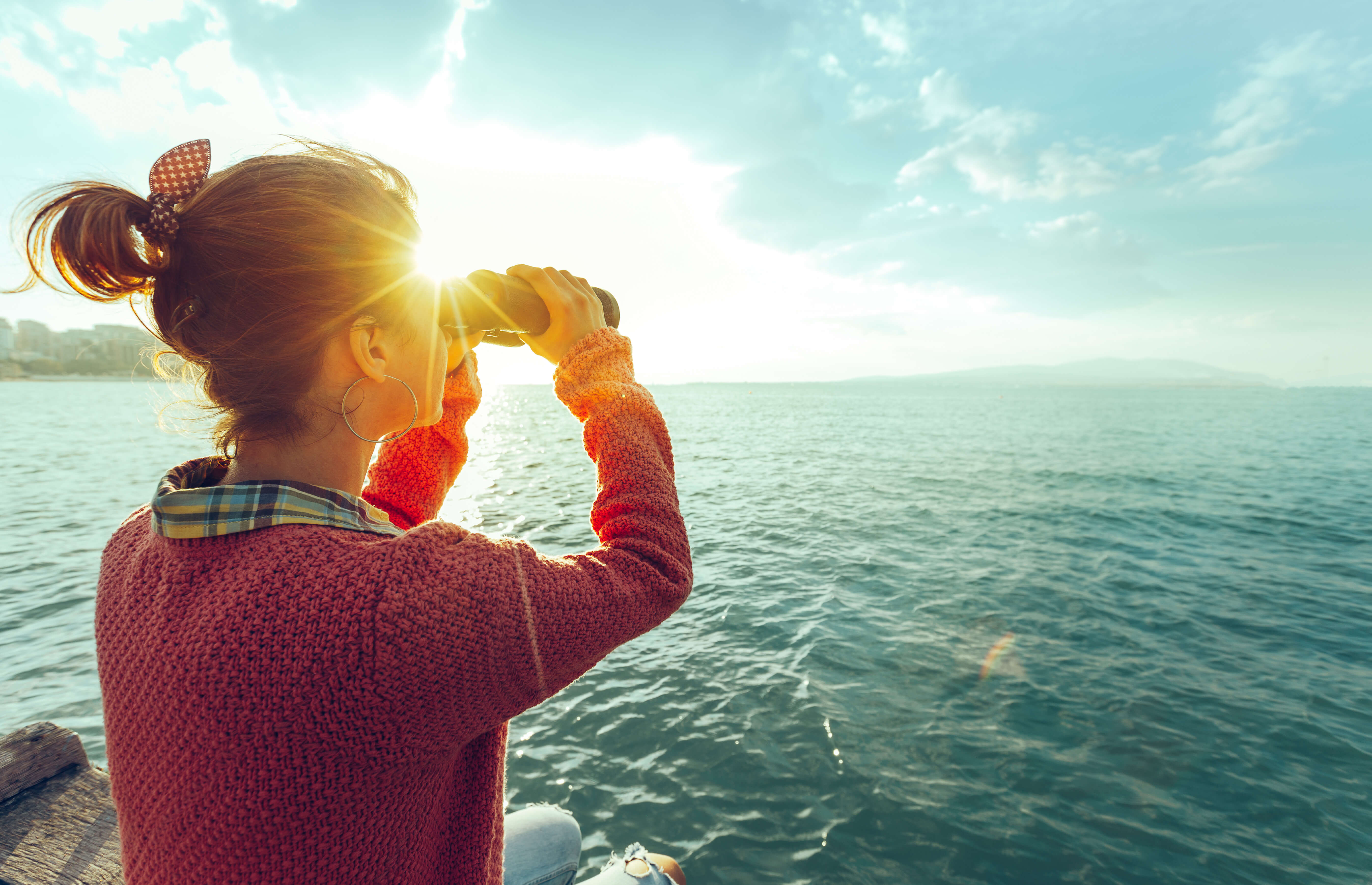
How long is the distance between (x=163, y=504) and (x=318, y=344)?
0.36 metres

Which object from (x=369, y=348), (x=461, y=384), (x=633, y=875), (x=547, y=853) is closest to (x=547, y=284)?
(x=369, y=348)

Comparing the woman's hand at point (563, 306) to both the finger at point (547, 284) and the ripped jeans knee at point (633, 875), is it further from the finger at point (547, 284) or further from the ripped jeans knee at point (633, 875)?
Answer: the ripped jeans knee at point (633, 875)

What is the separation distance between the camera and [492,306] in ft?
4.70

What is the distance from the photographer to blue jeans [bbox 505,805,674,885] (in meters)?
2.09

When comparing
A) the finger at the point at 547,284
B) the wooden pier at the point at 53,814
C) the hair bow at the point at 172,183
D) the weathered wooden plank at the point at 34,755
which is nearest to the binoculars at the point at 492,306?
the finger at the point at 547,284

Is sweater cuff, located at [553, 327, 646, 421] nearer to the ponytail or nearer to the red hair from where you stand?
the red hair

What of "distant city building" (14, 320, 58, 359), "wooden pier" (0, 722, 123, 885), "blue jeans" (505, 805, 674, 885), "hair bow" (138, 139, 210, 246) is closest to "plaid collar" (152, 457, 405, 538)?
"hair bow" (138, 139, 210, 246)

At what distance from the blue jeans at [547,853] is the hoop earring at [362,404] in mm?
1495

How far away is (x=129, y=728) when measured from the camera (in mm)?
1018

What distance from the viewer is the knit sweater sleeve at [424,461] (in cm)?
185

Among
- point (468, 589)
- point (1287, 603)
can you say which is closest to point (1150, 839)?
point (468, 589)

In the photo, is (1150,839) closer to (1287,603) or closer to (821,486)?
(1287,603)

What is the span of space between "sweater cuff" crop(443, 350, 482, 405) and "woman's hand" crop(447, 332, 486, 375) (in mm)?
178

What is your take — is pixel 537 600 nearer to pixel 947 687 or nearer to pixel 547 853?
pixel 547 853
